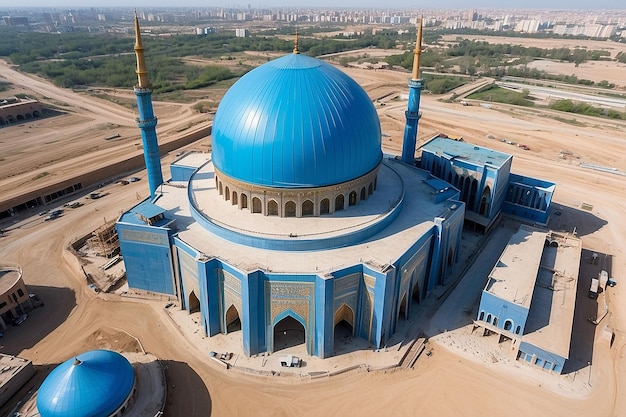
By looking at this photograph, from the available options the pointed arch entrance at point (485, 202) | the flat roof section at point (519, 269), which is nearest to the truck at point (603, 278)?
the flat roof section at point (519, 269)

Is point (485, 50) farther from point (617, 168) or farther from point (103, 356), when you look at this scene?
point (103, 356)

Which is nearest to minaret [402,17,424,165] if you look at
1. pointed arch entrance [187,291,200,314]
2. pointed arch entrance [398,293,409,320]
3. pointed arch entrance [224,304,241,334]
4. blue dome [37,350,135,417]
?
pointed arch entrance [398,293,409,320]

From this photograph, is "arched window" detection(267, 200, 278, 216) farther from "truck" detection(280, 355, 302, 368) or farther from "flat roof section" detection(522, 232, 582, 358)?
"flat roof section" detection(522, 232, 582, 358)

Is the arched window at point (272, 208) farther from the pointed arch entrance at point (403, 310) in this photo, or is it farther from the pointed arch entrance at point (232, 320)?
the pointed arch entrance at point (403, 310)

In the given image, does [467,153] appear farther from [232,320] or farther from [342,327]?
[232,320]

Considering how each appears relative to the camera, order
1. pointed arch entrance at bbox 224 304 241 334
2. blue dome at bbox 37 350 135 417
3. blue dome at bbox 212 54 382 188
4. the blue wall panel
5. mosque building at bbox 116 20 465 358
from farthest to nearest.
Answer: the blue wall panel < blue dome at bbox 212 54 382 188 < pointed arch entrance at bbox 224 304 241 334 < mosque building at bbox 116 20 465 358 < blue dome at bbox 37 350 135 417
